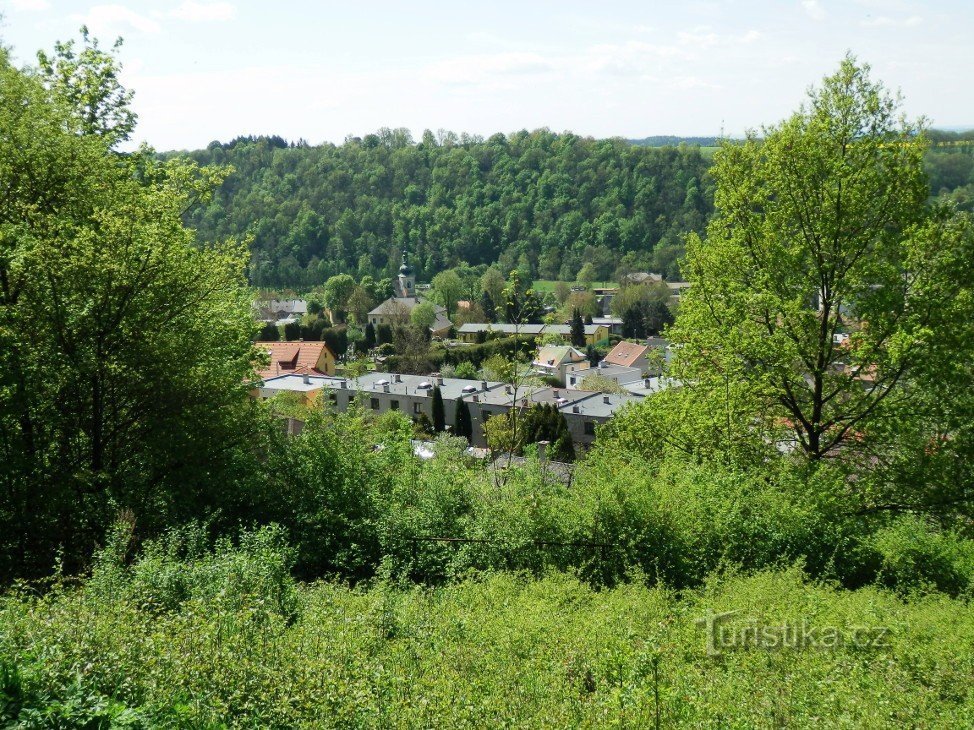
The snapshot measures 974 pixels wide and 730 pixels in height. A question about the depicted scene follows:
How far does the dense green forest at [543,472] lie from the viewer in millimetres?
6406

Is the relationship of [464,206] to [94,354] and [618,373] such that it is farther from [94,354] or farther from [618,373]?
[94,354]

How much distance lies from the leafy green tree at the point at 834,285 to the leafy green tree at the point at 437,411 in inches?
1130

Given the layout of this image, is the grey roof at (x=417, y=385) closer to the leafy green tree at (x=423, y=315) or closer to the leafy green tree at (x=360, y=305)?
the leafy green tree at (x=423, y=315)

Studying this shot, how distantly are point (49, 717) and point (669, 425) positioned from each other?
9.51m

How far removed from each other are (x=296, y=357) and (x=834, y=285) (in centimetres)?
4954

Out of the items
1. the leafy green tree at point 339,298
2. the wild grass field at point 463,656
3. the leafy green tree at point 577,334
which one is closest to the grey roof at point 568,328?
the leafy green tree at point 577,334

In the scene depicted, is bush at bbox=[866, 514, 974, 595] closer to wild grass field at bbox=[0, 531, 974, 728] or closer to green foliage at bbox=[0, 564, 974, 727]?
Result: wild grass field at bbox=[0, 531, 974, 728]

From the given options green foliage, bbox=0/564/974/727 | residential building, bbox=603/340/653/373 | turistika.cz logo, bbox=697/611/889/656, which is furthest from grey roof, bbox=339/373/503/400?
turistika.cz logo, bbox=697/611/889/656

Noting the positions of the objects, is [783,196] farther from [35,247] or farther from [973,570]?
[35,247]

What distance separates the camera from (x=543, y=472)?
36.8 feet

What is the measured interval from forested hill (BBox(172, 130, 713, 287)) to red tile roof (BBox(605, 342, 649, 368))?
55976 millimetres

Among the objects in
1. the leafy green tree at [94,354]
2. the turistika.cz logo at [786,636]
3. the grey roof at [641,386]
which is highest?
the leafy green tree at [94,354]

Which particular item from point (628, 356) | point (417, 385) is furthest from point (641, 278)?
point (417, 385)

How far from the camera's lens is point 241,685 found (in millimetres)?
5113
